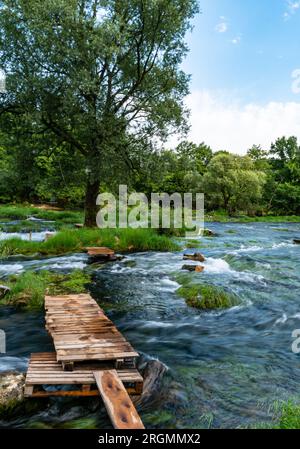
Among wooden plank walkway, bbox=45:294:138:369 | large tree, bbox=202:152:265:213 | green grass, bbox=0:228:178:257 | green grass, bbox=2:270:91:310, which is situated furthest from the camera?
large tree, bbox=202:152:265:213

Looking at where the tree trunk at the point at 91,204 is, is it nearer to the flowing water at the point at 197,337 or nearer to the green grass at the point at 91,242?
the green grass at the point at 91,242

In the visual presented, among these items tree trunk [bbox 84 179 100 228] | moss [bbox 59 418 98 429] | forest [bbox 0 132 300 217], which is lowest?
moss [bbox 59 418 98 429]

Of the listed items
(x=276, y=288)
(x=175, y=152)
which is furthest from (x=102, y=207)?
(x=276, y=288)

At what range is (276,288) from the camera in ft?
41.8

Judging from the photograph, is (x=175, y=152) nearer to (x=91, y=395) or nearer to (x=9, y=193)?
(x=91, y=395)

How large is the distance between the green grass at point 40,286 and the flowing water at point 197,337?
1.57 ft

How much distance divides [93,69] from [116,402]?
19.0m

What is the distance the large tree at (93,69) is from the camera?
18.7 metres

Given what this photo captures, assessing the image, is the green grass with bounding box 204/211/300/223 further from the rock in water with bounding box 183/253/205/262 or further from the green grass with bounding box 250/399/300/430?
the green grass with bounding box 250/399/300/430

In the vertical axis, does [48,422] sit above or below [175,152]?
below

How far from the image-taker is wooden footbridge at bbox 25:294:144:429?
527 cm

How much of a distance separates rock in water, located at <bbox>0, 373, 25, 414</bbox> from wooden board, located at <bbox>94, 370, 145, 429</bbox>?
45.9 inches

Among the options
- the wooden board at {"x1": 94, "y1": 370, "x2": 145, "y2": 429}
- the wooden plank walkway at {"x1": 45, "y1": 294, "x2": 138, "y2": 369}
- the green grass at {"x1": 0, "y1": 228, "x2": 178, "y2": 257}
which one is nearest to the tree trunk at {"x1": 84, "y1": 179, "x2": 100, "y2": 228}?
the green grass at {"x1": 0, "y1": 228, "x2": 178, "y2": 257}
